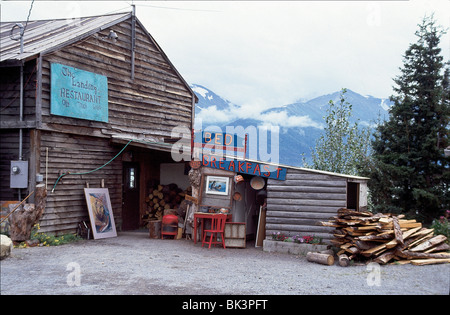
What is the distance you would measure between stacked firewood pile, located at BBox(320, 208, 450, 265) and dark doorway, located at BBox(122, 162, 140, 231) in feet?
26.8

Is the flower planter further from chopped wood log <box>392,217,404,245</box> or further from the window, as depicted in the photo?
the window

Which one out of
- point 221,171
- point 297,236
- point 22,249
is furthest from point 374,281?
point 22,249

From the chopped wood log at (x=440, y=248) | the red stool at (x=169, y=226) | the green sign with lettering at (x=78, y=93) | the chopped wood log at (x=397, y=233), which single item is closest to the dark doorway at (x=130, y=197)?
the red stool at (x=169, y=226)

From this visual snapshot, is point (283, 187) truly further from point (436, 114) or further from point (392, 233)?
point (436, 114)

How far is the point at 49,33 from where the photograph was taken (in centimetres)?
1594

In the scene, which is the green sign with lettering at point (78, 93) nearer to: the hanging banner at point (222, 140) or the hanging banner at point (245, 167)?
the hanging banner at point (222, 140)

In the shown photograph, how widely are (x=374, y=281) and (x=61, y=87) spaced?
9886 mm

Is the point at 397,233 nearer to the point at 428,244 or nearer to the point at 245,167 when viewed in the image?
the point at 428,244

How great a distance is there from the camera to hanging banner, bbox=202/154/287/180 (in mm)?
13453

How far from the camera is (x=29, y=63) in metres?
13.2

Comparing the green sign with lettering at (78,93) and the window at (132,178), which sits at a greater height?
the green sign with lettering at (78,93)

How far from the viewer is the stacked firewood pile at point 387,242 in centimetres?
1082

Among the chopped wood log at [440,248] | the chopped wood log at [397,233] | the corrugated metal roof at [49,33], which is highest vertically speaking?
the corrugated metal roof at [49,33]

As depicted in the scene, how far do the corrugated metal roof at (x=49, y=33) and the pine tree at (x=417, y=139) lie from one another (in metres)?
10.9
